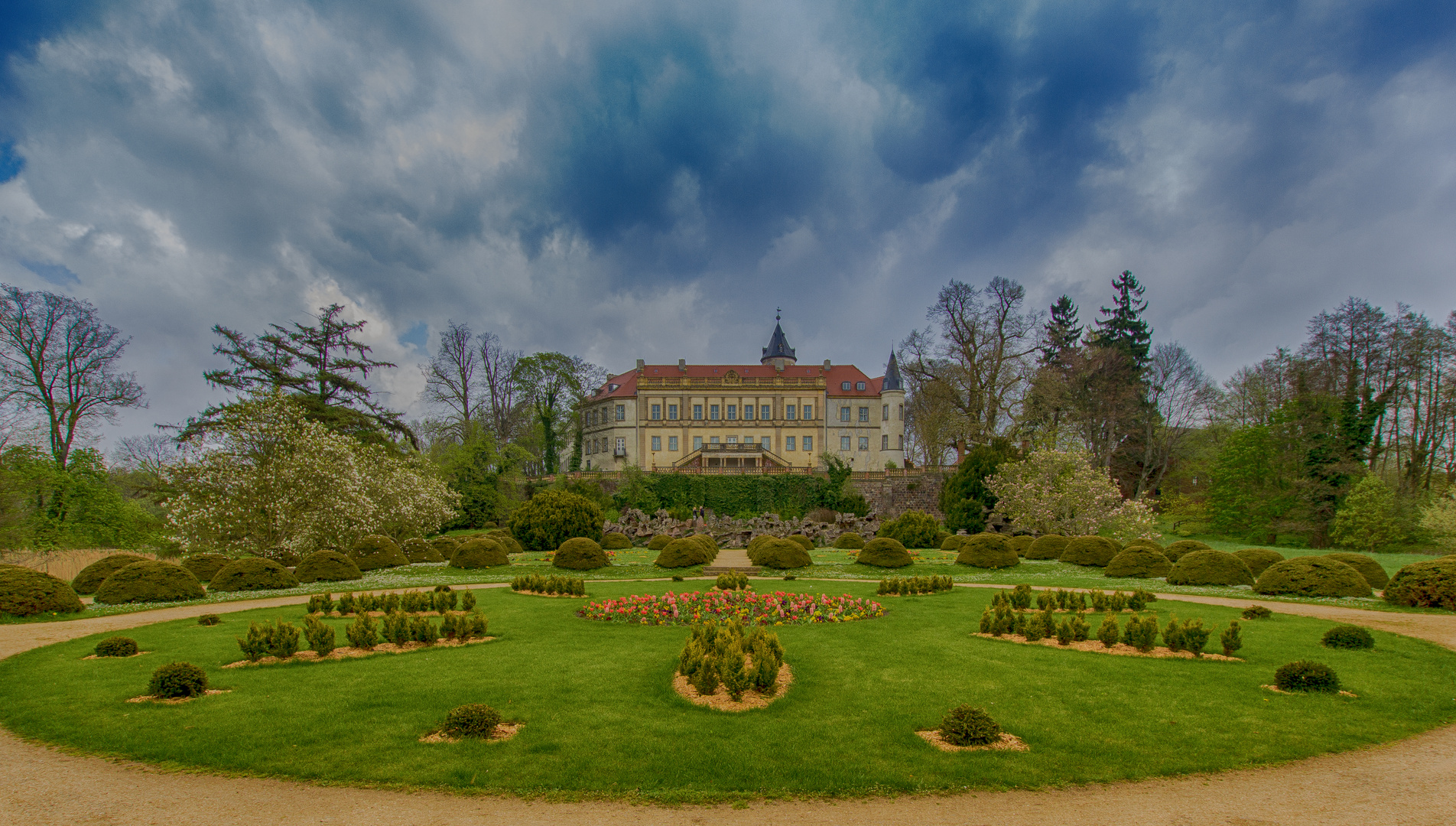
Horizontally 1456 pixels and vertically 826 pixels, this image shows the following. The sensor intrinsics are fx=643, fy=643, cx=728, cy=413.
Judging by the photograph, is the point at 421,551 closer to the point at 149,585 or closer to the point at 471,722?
the point at 149,585

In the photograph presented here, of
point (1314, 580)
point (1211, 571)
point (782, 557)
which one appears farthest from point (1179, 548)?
point (782, 557)

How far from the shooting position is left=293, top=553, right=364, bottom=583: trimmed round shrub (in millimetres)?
20359

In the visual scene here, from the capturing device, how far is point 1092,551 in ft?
78.3

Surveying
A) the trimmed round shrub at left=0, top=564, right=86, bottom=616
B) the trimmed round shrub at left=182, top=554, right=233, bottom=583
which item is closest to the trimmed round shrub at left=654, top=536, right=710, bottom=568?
the trimmed round shrub at left=182, top=554, right=233, bottom=583

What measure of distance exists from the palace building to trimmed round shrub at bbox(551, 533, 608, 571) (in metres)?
37.6

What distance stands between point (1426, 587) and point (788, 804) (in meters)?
18.0

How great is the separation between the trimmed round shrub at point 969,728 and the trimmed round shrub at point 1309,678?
15.6 ft

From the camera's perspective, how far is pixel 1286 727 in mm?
7164

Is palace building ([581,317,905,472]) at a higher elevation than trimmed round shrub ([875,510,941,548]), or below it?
higher

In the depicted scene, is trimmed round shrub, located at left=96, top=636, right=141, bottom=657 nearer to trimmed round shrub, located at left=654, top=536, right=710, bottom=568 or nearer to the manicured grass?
the manicured grass

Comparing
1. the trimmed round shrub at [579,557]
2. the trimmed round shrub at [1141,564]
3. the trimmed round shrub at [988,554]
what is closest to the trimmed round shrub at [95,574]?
the trimmed round shrub at [579,557]

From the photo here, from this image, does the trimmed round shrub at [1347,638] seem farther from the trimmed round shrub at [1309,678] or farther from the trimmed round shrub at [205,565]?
the trimmed round shrub at [205,565]

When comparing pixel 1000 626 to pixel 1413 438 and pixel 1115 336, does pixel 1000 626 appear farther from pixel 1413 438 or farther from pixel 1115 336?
pixel 1115 336

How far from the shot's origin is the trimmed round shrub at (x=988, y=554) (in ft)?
78.6
